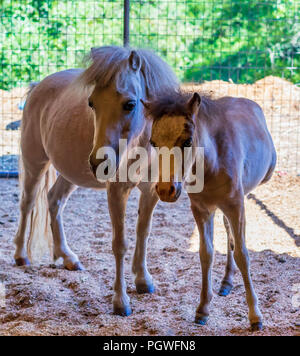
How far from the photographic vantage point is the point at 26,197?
4.31 metres

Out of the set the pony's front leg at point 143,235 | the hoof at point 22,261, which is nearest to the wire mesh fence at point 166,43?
the hoof at point 22,261

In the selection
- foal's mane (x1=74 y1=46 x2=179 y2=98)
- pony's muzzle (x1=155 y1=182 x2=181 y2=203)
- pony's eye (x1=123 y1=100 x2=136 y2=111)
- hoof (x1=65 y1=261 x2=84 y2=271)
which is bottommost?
hoof (x1=65 y1=261 x2=84 y2=271)

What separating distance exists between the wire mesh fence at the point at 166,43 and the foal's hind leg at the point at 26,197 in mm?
3305

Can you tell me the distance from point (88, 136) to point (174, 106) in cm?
117

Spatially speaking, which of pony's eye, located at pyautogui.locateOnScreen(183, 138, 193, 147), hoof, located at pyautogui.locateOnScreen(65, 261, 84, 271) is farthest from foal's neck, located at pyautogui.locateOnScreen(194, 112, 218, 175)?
hoof, located at pyautogui.locateOnScreen(65, 261, 84, 271)

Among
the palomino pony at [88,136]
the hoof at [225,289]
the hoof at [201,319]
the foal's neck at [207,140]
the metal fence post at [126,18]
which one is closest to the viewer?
the foal's neck at [207,140]

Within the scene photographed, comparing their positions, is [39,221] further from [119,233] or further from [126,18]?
[126,18]

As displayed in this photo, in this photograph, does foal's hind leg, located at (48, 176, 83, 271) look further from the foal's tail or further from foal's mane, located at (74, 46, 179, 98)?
foal's mane, located at (74, 46, 179, 98)

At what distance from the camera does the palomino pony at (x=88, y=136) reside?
2904mm

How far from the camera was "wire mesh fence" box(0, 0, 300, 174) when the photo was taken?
27.4 feet

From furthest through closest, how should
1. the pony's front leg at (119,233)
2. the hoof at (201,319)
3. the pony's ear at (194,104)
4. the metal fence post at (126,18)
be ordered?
the metal fence post at (126,18)
the pony's front leg at (119,233)
the hoof at (201,319)
the pony's ear at (194,104)

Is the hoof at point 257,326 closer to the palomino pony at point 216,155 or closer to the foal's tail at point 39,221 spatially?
the palomino pony at point 216,155

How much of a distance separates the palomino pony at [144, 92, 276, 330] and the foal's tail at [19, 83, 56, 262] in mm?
1709
